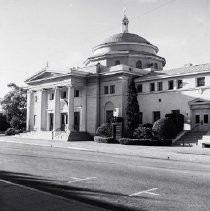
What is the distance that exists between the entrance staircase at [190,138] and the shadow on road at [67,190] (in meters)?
22.5

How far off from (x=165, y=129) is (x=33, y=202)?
28053 mm

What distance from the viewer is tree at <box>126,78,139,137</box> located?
3995 cm

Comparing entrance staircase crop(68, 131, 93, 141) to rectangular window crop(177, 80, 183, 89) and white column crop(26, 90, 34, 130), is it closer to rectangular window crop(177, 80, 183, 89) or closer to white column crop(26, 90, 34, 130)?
white column crop(26, 90, 34, 130)

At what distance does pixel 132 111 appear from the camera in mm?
40438

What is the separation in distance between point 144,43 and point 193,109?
753 inches

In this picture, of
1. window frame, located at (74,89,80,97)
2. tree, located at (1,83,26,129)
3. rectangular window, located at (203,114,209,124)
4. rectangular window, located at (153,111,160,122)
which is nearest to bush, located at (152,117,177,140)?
rectangular window, located at (203,114,209,124)

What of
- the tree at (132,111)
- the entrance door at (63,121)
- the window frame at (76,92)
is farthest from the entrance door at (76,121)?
the tree at (132,111)

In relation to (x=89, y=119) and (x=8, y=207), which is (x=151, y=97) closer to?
(x=89, y=119)

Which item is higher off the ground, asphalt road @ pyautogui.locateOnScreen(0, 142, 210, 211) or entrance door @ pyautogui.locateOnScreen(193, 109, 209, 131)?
entrance door @ pyautogui.locateOnScreen(193, 109, 209, 131)

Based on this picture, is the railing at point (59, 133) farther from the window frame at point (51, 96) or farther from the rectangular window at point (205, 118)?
the rectangular window at point (205, 118)

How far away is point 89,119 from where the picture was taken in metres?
46.7

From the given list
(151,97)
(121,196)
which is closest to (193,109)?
(151,97)

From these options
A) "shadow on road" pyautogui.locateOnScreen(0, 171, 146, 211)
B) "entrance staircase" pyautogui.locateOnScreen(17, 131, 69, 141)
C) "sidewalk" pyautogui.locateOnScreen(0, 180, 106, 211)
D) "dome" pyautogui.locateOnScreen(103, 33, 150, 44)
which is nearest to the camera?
"sidewalk" pyautogui.locateOnScreen(0, 180, 106, 211)

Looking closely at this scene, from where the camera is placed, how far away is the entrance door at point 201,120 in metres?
36.4
